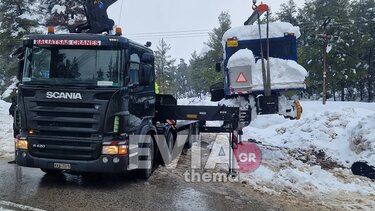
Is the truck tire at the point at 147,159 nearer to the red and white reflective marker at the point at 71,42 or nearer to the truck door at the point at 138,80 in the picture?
the truck door at the point at 138,80

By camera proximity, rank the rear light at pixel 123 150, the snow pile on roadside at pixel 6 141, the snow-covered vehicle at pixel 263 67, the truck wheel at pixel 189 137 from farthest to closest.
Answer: the truck wheel at pixel 189 137
the snow pile on roadside at pixel 6 141
the snow-covered vehicle at pixel 263 67
the rear light at pixel 123 150

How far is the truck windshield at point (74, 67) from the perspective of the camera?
696 cm

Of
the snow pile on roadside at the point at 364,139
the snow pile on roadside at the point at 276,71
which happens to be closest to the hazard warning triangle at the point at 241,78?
the snow pile on roadside at the point at 276,71

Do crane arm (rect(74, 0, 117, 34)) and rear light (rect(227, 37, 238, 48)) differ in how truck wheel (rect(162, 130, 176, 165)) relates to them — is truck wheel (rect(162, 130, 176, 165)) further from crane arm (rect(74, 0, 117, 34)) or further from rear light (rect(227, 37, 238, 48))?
rear light (rect(227, 37, 238, 48))

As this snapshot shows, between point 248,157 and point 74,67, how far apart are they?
6223 mm

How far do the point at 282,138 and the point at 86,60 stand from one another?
461 inches

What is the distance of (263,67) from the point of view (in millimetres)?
11023

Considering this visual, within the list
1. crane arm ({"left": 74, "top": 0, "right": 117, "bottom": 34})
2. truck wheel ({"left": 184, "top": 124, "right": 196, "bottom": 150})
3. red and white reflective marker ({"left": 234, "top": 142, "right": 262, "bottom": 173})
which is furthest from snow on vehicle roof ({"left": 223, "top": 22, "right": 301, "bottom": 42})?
crane arm ({"left": 74, "top": 0, "right": 117, "bottom": 34})

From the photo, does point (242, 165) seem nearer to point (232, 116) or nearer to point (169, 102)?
point (232, 116)

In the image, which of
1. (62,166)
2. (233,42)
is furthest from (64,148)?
(233,42)

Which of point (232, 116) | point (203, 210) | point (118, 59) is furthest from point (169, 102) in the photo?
point (203, 210)

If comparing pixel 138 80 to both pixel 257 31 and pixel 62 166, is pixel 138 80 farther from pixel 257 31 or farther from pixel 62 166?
pixel 257 31

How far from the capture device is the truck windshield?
→ 6.96m

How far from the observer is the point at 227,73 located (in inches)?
470
